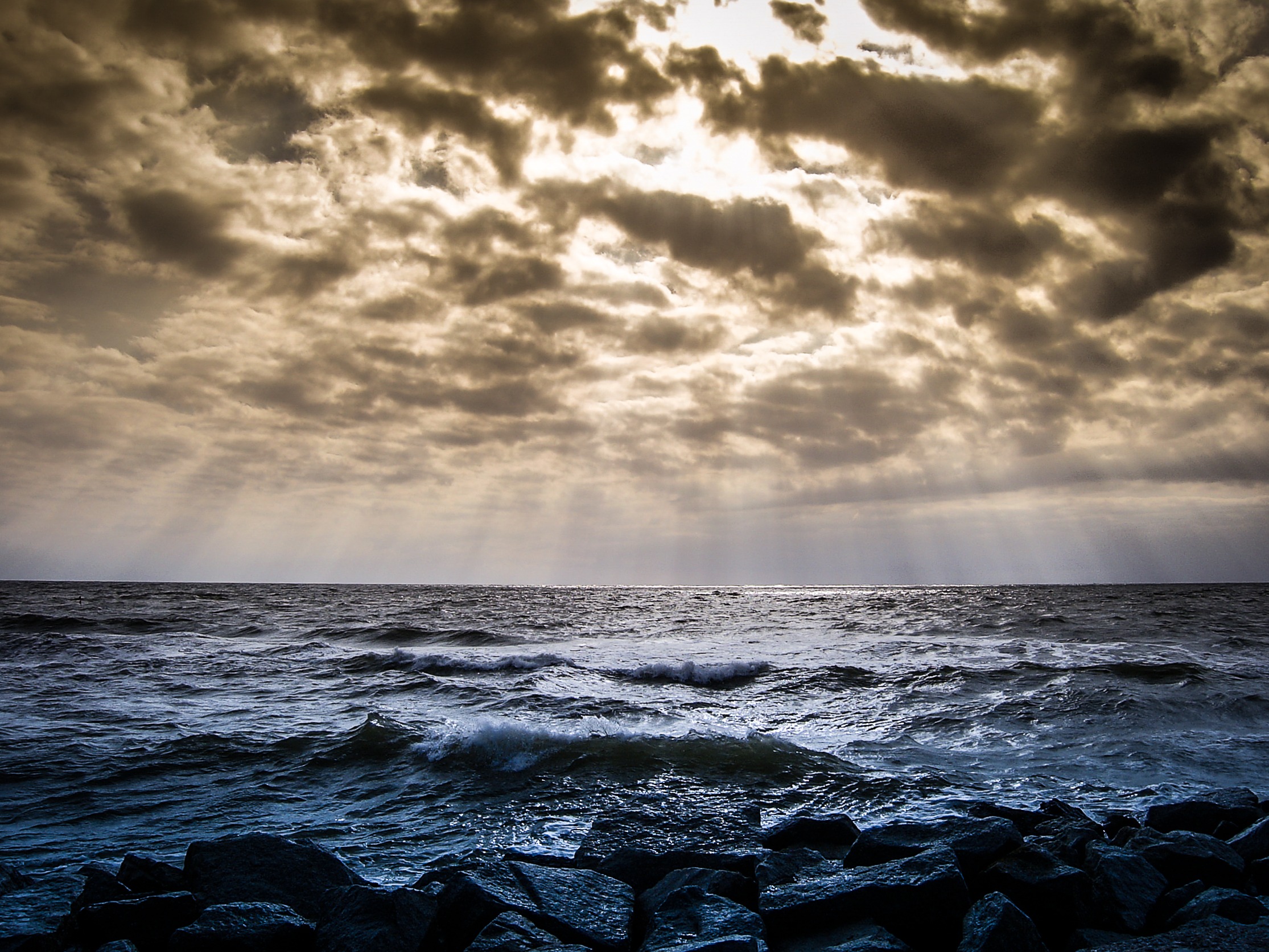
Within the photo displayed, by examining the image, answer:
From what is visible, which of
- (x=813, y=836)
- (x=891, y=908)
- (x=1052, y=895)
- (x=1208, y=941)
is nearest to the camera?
(x=1208, y=941)

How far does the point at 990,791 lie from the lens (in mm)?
7953

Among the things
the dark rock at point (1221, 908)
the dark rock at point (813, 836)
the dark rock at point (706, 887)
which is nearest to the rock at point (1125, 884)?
the dark rock at point (1221, 908)

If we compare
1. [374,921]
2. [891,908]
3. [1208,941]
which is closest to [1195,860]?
[1208,941]

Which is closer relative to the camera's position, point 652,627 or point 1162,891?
point 1162,891

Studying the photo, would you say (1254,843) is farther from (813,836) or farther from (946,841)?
(813,836)

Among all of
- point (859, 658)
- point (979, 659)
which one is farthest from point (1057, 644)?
point (859, 658)

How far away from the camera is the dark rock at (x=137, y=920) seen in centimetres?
414

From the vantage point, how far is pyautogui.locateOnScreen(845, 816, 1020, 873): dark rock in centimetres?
514

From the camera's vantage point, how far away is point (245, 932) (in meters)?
4.07

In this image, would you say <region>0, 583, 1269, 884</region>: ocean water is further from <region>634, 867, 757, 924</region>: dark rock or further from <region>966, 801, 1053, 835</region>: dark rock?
<region>634, 867, 757, 924</region>: dark rock

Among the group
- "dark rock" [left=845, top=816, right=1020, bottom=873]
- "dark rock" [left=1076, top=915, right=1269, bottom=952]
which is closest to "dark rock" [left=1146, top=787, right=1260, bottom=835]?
"dark rock" [left=845, top=816, right=1020, bottom=873]

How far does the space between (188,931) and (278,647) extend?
76.3 ft

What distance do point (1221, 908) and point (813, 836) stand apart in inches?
113

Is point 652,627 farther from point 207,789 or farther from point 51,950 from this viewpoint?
point 51,950
